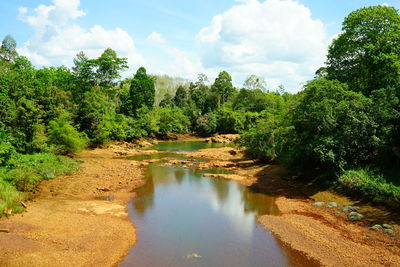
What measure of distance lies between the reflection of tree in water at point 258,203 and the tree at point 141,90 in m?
45.1

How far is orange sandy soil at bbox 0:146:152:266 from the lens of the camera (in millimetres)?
13688

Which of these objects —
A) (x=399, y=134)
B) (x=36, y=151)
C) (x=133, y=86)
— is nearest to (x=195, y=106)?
(x=133, y=86)

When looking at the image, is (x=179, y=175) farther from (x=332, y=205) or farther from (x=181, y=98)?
(x=181, y=98)

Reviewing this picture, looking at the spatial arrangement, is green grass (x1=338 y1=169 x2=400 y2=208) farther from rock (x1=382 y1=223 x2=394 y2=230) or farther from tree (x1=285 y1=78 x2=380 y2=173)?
rock (x1=382 y1=223 x2=394 y2=230)

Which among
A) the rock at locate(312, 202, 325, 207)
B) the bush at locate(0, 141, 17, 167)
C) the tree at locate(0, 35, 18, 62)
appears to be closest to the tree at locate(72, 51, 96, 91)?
the tree at locate(0, 35, 18, 62)

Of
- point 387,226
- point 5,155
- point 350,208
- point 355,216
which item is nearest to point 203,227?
point 355,216

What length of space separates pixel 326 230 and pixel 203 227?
764cm

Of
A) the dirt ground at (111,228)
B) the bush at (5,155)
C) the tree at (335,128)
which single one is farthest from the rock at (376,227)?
the bush at (5,155)

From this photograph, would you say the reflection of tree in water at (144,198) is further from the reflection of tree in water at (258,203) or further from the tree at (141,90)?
the tree at (141,90)

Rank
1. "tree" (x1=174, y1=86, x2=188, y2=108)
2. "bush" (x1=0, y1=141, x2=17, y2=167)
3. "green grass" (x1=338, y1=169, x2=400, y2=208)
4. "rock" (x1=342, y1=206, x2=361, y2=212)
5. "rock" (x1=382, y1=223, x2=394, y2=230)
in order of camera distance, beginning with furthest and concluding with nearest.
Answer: "tree" (x1=174, y1=86, x2=188, y2=108) → "bush" (x1=0, y1=141, x2=17, y2=167) → "rock" (x1=342, y1=206, x2=361, y2=212) → "green grass" (x1=338, y1=169, x2=400, y2=208) → "rock" (x1=382, y1=223, x2=394, y2=230)

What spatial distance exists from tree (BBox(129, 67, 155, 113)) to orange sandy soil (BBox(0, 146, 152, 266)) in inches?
1562

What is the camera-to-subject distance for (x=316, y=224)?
61.7 feet

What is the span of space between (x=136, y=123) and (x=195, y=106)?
29642 mm

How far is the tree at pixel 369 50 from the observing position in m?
25.9
